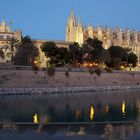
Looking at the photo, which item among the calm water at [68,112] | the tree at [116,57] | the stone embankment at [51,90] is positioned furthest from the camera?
the tree at [116,57]

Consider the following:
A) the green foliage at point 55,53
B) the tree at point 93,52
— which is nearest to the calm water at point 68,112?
the green foliage at point 55,53

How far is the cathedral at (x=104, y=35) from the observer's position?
121188mm

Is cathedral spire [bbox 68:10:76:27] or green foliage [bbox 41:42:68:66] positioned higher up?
cathedral spire [bbox 68:10:76:27]

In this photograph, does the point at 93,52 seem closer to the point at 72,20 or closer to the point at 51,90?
the point at 51,90

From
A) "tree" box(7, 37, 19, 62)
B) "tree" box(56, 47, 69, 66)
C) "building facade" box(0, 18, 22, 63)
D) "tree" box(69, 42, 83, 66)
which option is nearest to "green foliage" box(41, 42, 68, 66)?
"tree" box(56, 47, 69, 66)

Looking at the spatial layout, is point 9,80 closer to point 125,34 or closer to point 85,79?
point 85,79

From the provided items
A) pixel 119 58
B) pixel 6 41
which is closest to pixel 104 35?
pixel 119 58

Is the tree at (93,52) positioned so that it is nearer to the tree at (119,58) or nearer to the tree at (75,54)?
the tree at (75,54)

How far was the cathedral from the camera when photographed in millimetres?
121188

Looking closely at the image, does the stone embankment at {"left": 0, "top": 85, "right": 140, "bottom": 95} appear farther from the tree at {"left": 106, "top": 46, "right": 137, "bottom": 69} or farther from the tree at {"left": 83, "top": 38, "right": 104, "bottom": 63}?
the tree at {"left": 106, "top": 46, "right": 137, "bottom": 69}

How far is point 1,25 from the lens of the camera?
10838 cm

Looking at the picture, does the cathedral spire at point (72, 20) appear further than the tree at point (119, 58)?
Yes

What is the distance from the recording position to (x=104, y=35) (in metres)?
127

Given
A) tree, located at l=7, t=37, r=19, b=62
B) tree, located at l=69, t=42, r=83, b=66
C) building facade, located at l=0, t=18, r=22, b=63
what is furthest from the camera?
tree, located at l=69, t=42, r=83, b=66
